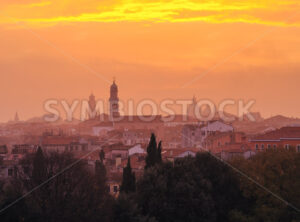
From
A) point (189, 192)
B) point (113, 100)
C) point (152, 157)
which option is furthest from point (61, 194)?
point (113, 100)

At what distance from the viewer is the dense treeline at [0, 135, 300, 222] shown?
28466 mm

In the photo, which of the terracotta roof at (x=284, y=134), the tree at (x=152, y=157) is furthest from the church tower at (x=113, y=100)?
the tree at (x=152, y=157)

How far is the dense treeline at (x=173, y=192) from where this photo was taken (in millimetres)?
28466

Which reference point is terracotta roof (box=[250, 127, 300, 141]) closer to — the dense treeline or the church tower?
the dense treeline

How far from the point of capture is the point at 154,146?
3762cm

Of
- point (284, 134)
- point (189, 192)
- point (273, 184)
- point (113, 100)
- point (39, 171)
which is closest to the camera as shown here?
point (189, 192)

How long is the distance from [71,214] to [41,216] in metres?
1.25

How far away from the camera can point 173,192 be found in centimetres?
3166

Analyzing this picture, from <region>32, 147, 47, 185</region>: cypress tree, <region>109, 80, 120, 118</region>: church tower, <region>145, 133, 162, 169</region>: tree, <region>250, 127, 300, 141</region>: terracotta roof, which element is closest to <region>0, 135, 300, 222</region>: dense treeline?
<region>32, 147, 47, 185</region>: cypress tree

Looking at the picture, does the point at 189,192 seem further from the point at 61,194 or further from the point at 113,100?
the point at 113,100

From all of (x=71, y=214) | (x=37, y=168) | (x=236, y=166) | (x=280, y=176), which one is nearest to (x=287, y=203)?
(x=280, y=176)

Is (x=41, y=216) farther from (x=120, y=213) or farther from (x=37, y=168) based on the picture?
(x=37, y=168)

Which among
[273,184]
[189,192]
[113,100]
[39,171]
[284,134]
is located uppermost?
[113,100]

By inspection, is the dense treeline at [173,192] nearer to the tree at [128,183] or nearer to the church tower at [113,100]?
the tree at [128,183]
